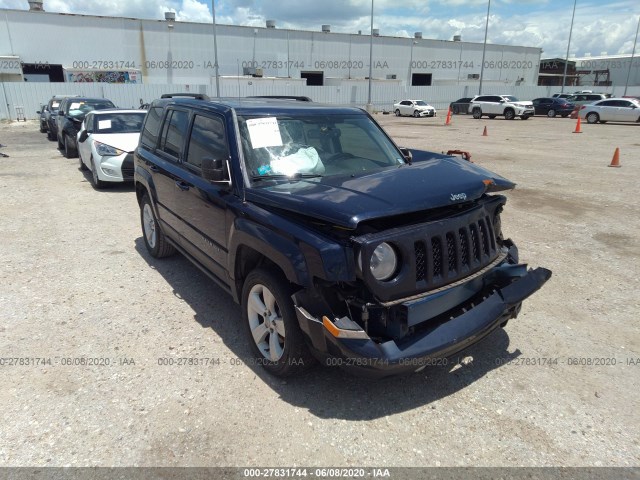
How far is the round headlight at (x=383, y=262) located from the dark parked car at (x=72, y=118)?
1395 cm

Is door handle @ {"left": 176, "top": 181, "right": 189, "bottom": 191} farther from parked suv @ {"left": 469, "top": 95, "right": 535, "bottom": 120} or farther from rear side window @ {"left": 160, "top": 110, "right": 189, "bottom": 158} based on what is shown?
parked suv @ {"left": 469, "top": 95, "right": 535, "bottom": 120}

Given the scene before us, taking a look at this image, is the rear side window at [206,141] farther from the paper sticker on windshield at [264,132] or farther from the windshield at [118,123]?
the windshield at [118,123]

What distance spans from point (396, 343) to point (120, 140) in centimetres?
887

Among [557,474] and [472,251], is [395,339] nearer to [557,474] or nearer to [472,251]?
[472,251]

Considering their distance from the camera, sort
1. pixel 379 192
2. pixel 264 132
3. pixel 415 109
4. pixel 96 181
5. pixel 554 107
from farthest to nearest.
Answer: pixel 415 109 < pixel 554 107 < pixel 96 181 < pixel 264 132 < pixel 379 192

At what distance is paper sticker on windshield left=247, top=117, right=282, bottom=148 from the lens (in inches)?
145

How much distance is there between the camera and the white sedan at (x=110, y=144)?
9398 millimetres

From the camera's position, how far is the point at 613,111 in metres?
29.7

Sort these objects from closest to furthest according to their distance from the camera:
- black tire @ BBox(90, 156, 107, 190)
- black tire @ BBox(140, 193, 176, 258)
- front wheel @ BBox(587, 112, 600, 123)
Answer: black tire @ BBox(140, 193, 176, 258) → black tire @ BBox(90, 156, 107, 190) → front wheel @ BBox(587, 112, 600, 123)

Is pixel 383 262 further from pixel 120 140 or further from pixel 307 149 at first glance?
pixel 120 140

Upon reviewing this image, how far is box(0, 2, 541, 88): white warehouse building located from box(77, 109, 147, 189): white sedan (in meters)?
32.9

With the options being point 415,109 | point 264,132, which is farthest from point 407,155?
point 415,109

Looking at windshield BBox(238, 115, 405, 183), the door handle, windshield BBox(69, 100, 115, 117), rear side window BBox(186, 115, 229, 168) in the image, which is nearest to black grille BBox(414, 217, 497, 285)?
windshield BBox(238, 115, 405, 183)

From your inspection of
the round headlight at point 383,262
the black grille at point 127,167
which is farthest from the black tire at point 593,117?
the round headlight at point 383,262
